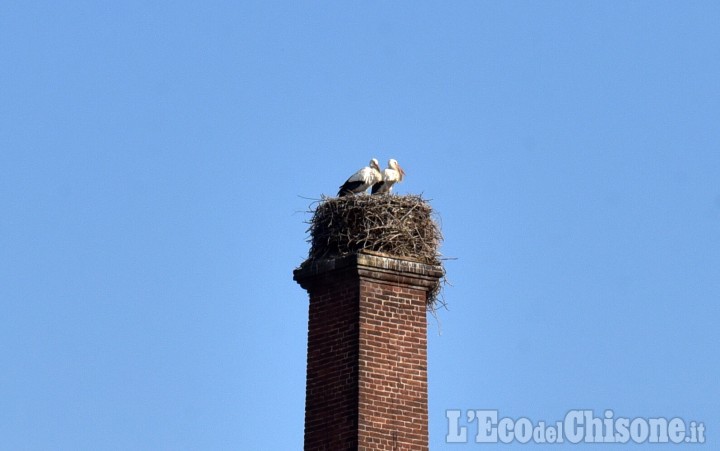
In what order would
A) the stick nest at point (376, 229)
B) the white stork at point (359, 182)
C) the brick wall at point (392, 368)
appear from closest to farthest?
the brick wall at point (392, 368)
the stick nest at point (376, 229)
the white stork at point (359, 182)

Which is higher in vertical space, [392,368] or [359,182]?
[359,182]

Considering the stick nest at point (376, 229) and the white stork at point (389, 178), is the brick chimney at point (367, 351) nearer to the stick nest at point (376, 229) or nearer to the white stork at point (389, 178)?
the stick nest at point (376, 229)

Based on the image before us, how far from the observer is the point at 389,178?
21016mm

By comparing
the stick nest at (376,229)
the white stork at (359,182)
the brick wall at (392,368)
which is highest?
the white stork at (359,182)

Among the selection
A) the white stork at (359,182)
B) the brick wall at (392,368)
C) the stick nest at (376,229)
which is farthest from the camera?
the white stork at (359,182)

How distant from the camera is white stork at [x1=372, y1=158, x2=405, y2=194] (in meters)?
20.9

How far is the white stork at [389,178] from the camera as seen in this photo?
68.7 ft

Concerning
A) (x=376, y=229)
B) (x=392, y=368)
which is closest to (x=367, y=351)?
(x=392, y=368)

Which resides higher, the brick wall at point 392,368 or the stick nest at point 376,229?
the stick nest at point 376,229

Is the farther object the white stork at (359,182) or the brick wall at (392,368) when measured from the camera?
the white stork at (359,182)

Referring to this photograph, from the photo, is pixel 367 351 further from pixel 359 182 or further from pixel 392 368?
pixel 359 182

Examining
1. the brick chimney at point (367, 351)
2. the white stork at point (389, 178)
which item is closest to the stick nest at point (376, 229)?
the brick chimney at point (367, 351)

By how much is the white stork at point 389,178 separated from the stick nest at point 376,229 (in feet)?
4.67

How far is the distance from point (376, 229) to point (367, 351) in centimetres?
182
